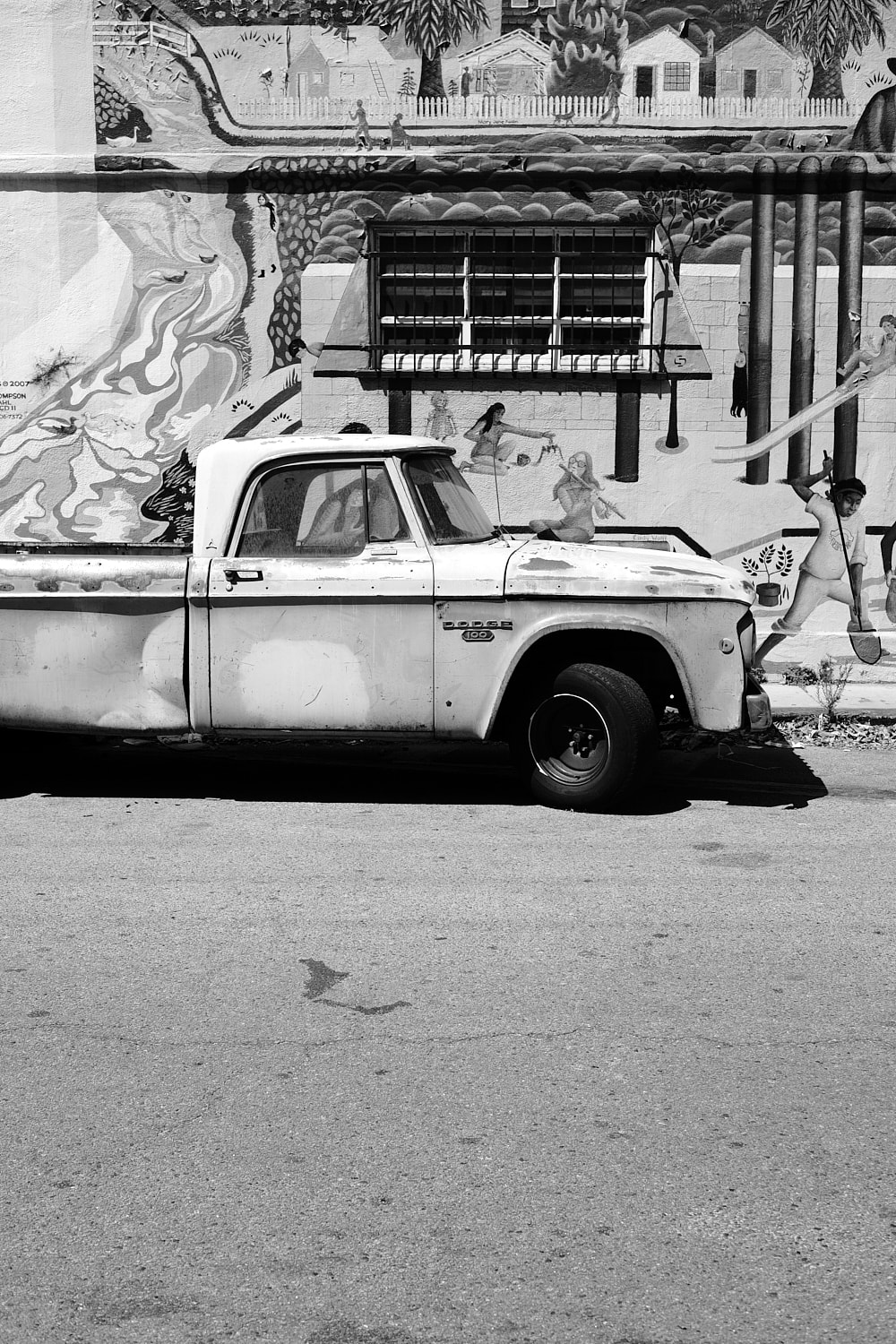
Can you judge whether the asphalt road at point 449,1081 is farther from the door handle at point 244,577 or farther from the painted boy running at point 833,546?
the painted boy running at point 833,546

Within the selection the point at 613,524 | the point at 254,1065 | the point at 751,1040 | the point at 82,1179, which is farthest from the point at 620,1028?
the point at 613,524

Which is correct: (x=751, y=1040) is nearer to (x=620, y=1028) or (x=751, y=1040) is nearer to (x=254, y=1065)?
(x=620, y=1028)

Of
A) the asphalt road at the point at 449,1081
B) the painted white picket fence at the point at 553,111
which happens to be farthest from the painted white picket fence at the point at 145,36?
the asphalt road at the point at 449,1081

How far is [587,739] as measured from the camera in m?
7.44

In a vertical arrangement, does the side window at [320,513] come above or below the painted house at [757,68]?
below

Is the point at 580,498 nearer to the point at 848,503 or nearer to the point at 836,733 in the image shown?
the point at 848,503

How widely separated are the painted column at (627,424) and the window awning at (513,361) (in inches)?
3.8

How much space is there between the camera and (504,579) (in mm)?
7293

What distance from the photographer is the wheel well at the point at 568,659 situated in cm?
741

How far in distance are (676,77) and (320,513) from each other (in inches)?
245

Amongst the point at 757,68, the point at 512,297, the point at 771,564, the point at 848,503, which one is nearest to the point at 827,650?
the point at 771,564

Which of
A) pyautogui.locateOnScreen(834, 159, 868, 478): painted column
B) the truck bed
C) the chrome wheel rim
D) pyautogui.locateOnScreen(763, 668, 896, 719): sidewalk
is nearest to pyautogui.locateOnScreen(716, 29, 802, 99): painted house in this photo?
pyautogui.locateOnScreen(834, 159, 868, 478): painted column

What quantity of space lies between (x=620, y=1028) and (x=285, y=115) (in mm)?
9462

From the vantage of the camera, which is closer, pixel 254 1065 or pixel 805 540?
pixel 254 1065
